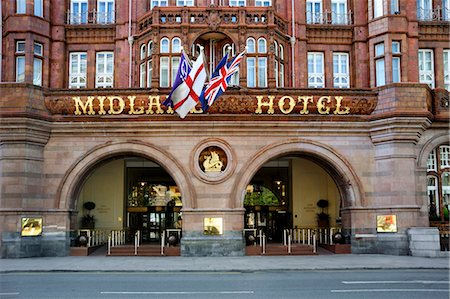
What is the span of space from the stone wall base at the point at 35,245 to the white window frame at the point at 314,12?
17.8m

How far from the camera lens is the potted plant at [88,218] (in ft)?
99.0

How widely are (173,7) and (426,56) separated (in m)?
14.6

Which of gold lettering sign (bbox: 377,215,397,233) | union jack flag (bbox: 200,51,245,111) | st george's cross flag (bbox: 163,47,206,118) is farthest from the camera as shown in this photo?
gold lettering sign (bbox: 377,215,397,233)

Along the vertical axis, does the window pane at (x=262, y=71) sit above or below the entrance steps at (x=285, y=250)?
above

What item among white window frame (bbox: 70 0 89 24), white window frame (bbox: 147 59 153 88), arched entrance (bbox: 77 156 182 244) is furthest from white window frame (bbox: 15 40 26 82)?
arched entrance (bbox: 77 156 182 244)

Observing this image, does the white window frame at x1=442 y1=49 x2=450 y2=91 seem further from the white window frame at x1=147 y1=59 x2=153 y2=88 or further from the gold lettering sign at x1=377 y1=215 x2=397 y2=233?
the white window frame at x1=147 y1=59 x2=153 y2=88

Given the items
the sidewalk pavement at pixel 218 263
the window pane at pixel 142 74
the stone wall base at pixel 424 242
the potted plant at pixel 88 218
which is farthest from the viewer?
the potted plant at pixel 88 218

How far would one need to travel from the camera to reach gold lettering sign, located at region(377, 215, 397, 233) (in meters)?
23.8

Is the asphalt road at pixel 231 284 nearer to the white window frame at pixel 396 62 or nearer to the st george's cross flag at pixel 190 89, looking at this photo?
the st george's cross flag at pixel 190 89

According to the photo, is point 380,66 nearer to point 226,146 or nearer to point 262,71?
point 262,71

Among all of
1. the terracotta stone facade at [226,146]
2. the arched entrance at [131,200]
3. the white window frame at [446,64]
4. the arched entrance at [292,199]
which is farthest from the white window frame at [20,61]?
the white window frame at [446,64]

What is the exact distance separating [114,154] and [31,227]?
499cm

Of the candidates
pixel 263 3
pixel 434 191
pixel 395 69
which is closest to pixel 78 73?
pixel 263 3

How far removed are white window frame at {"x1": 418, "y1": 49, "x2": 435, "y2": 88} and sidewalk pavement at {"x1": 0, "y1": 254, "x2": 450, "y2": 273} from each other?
11362 millimetres
